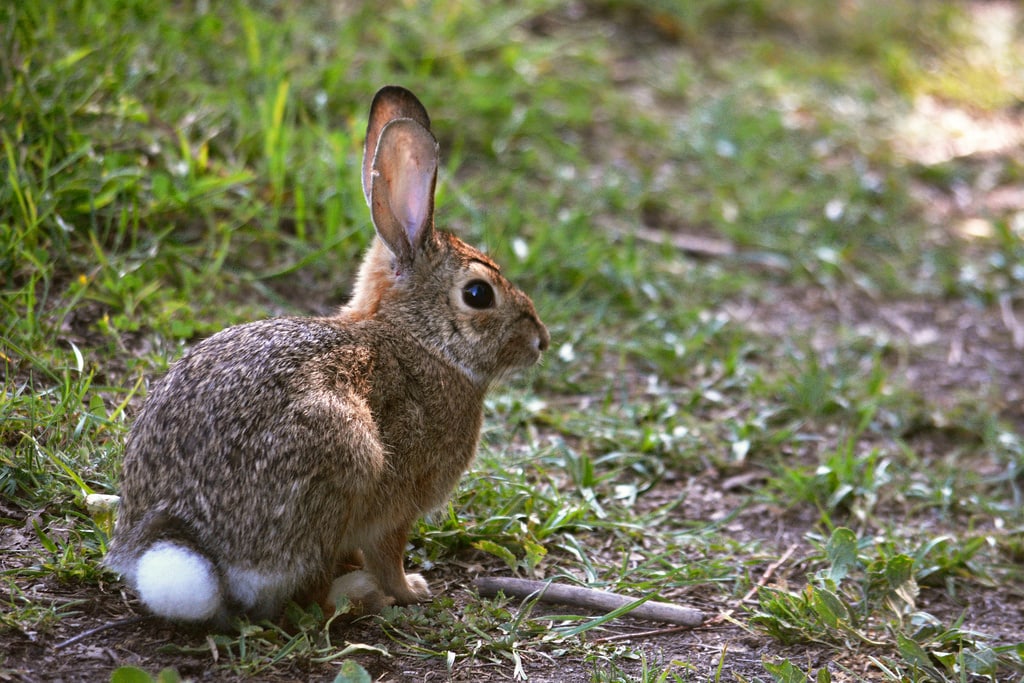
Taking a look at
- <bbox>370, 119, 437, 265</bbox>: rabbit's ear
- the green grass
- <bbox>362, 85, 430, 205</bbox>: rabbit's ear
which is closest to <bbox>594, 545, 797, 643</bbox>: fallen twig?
the green grass

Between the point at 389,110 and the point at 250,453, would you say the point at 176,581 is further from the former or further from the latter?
the point at 389,110

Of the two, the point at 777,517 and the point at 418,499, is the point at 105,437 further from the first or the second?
the point at 777,517

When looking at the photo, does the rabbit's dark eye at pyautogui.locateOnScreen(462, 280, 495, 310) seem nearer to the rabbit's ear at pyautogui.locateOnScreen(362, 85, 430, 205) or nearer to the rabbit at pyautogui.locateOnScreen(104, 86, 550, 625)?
the rabbit at pyautogui.locateOnScreen(104, 86, 550, 625)

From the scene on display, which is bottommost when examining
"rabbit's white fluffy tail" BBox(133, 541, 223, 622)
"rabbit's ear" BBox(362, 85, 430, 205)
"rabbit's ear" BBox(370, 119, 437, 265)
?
"rabbit's white fluffy tail" BBox(133, 541, 223, 622)

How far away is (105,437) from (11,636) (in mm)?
887

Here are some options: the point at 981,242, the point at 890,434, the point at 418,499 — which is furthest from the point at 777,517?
the point at 981,242

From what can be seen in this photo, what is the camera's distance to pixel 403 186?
12.3 ft

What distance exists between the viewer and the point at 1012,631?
3846mm

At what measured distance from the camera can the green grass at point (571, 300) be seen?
11.7 ft

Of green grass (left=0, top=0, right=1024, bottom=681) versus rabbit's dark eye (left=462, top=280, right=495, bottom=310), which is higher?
rabbit's dark eye (left=462, top=280, right=495, bottom=310)

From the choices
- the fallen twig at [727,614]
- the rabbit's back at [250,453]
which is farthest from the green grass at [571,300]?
the rabbit's back at [250,453]

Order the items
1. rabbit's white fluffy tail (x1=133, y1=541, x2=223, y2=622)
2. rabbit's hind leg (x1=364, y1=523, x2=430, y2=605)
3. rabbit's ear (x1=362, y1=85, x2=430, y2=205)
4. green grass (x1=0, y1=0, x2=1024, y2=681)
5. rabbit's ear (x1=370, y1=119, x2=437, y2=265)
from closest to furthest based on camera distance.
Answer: rabbit's white fluffy tail (x1=133, y1=541, x2=223, y2=622)
rabbit's hind leg (x1=364, y1=523, x2=430, y2=605)
green grass (x1=0, y1=0, x2=1024, y2=681)
rabbit's ear (x1=370, y1=119, x2=437, y2=265)
rabbit's ear (x1=362, y1=85, x2=430, y2=205)

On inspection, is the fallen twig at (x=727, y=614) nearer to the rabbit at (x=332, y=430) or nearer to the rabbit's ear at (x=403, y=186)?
the rabbit at (x=332, y=430)

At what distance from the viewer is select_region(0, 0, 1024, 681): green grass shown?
11.7 ft
